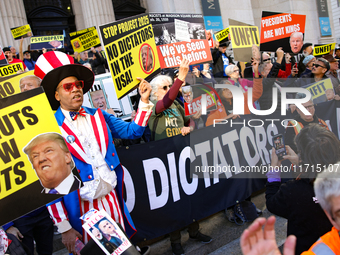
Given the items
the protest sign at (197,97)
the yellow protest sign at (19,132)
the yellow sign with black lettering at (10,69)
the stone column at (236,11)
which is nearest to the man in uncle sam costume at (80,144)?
the yellow protest sign at (19,132)

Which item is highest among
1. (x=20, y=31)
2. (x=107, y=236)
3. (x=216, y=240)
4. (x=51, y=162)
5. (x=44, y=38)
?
(x=20, y=31)

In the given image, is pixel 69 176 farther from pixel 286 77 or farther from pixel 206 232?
pixel 286 77

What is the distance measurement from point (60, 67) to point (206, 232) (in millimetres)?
2718

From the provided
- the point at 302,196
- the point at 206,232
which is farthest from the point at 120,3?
the point at 302,196

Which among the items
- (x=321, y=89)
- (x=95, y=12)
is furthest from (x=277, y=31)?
(x=95, y=12)

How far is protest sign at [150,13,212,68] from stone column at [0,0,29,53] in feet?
22.4

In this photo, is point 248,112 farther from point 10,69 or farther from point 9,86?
point 10,69

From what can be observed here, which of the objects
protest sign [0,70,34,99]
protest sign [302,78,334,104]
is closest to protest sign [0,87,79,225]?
protest sign [0,70,34,99]

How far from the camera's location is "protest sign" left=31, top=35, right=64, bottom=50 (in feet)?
23.8

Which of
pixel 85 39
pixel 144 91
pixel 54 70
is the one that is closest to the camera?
pixel 54 70

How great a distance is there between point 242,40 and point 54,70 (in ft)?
12.9

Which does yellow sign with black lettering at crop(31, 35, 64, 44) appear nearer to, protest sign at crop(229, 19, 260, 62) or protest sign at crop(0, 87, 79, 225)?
protest sign at crop(229, 19, 260, 62)

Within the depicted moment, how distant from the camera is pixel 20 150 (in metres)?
1.99

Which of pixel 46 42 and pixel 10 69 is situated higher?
pixel 46 42
